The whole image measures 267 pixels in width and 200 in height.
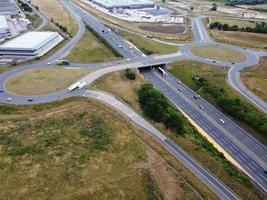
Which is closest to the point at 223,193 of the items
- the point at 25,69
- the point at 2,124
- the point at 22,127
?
the point at 22,127

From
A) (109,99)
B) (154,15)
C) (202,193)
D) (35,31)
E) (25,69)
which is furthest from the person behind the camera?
(154,15)

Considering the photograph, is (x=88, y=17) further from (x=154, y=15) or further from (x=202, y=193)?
(x=202, y=193)

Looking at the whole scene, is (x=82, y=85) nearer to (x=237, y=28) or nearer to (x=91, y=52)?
(x=91, y=52)

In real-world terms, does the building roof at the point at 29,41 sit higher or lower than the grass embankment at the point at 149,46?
higher

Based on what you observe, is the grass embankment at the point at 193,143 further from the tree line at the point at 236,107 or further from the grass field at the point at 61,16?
the grass field at the point at 61,16

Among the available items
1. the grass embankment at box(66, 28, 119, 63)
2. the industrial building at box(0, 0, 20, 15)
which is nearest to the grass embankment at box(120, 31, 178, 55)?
the grass embankment at box(66, 28, 119, 63)

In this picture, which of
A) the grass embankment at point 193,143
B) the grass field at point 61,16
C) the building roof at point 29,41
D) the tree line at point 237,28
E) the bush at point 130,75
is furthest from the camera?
the tree line at point 237,28

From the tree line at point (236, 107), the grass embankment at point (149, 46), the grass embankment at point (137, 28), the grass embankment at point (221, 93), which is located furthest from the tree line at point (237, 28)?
the tree line at point (236, 107)
